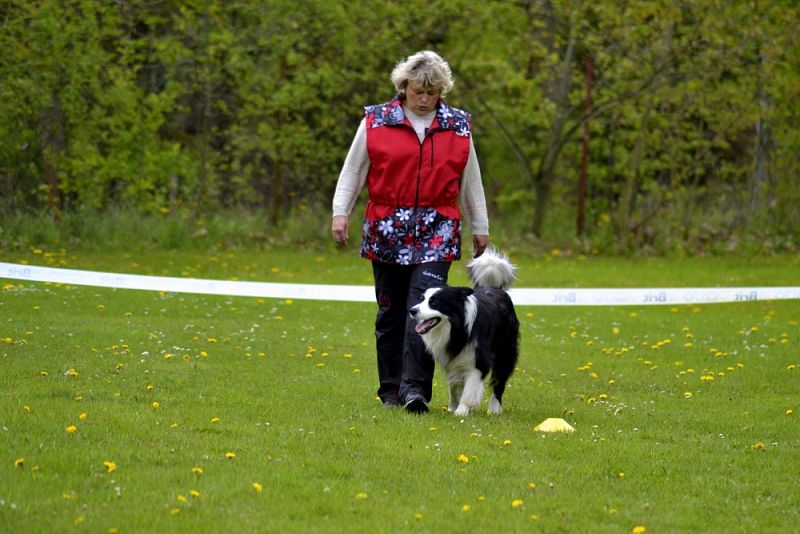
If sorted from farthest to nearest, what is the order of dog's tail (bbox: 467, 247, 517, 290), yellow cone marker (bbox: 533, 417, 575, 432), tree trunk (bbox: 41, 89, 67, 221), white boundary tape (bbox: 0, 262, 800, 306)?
tree trunk (bbox: 41, 89, 67, 221) → white boundary tape (bbox: 0, 262, 800, 306) → dog's tail (bbox: 467, 247, 517, 290) → yellow cone marker (bbox: 533, 417, 575, 432)

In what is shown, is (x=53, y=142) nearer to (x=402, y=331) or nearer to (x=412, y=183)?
(x=402, y=331)

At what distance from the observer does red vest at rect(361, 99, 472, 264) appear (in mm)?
Answer: 7062

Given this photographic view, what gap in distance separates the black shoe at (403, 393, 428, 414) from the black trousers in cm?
4

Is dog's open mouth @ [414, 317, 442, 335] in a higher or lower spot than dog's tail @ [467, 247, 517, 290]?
lower

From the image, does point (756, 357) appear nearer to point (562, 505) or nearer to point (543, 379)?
point (543, 379)

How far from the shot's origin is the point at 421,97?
7043 millimetres

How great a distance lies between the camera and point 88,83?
19.9 meters

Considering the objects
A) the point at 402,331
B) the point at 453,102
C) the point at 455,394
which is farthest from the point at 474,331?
the point at 453,102

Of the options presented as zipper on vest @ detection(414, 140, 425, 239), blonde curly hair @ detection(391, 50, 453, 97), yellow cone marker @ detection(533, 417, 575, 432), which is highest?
blonde curly hair @ detection(391, 50, 453, 97)

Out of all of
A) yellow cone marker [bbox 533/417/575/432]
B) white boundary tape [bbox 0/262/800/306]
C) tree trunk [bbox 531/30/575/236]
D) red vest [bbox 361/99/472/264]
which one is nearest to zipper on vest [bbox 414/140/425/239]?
red vest [bbox 361/99/472/264]

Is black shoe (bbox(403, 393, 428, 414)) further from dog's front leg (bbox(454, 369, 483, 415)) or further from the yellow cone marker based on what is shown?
the yellow cone marker

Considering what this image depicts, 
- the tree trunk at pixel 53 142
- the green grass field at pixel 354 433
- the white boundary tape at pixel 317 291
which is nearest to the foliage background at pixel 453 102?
the tree trunk at pixel 53 142

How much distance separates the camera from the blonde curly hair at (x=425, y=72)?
23.0 feet

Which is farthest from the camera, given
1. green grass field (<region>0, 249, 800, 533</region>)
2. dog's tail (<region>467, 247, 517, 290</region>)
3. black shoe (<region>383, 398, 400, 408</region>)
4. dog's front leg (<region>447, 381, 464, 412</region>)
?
dog's tail (<region>467, 247, 517, 290</region>)
